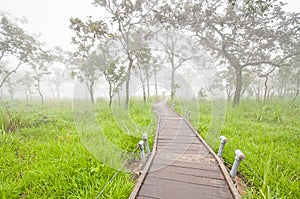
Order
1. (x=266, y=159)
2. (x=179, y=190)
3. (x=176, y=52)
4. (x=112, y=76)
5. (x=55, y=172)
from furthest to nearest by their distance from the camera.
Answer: (x=176, y=52) < (x=112, y=76) < (x=266, y=159) < (x=55, y=172) < (x=179, y=190)

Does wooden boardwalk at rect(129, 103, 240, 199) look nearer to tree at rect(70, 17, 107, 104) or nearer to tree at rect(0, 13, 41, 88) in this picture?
tree at rect(70, 17, 107, 104)

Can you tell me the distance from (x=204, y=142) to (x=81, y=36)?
10.5m

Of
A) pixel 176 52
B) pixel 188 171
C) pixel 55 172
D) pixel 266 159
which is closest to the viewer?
pixel 55 172

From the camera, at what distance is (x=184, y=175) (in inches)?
109

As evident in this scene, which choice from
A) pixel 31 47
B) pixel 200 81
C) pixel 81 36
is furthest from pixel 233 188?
pixel 31 47

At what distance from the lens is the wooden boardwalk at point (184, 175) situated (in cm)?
229

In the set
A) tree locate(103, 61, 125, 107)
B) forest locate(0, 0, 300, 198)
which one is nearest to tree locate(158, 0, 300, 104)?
forest locate(0, 0, 300, 198)

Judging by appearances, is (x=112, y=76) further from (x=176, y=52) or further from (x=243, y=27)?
(x=243, y=27)

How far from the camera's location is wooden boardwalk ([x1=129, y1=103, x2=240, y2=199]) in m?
2.29

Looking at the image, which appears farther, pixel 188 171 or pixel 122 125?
pixel 122 125

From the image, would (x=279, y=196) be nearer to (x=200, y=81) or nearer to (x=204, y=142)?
(x=204, y=142)

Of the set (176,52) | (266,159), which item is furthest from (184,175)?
(176,52)

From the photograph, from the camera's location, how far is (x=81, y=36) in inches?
418

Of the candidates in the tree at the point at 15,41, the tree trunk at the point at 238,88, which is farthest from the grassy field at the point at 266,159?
the tree at the point at 15,41
